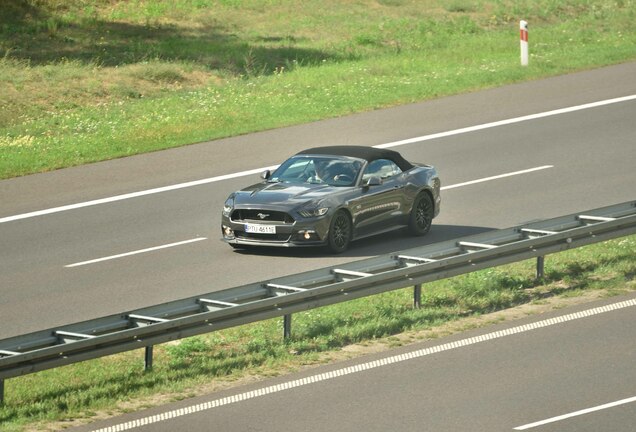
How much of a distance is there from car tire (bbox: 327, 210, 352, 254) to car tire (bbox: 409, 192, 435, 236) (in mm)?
1342

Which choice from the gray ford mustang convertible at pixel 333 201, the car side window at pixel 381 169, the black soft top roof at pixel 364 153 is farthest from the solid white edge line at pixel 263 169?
the car side window at pixel 381 169

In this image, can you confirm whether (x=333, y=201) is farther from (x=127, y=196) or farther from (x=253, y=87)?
(x=253, y=87)

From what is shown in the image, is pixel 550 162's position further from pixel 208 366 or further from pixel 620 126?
pixel 208 366

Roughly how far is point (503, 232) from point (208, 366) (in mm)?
4872

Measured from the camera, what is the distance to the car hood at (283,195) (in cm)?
2005

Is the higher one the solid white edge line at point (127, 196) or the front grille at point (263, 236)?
the front grille at point (263, 236)

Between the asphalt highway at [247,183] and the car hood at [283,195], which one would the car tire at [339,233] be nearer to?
the asphalt highway at [247,183]

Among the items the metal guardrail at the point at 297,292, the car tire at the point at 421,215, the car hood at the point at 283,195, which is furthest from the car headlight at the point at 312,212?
the metal guardrail at the point at 297,292

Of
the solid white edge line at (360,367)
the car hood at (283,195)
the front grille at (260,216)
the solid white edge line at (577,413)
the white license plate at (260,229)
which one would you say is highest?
the car hood at (283,195)

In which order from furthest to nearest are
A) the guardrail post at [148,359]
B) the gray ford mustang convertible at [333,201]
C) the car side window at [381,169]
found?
the car side window at [381,169] → the gray ford mustang convertible at [333,201] → the guardrail post at [148,359]

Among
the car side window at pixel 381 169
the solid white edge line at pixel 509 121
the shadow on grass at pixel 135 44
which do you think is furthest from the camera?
the shadow on grass at pixel 135 44

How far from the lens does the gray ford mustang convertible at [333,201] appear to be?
19.9m

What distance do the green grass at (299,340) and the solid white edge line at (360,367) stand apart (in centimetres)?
39

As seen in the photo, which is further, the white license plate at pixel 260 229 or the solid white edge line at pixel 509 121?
the solid white edge line at pixel 509 121
